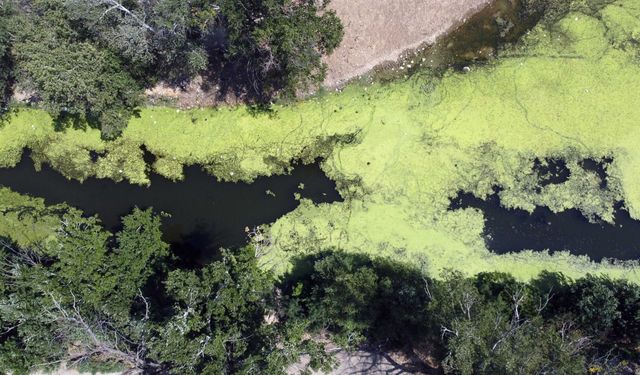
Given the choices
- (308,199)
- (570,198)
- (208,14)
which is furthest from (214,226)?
(570,198)

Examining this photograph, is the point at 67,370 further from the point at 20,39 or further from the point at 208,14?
the point at 208,14

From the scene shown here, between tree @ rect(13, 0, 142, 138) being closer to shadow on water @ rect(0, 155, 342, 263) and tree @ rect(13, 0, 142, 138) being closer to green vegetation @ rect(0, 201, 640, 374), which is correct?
shadow on water @ rect(0, 155, 342, 263)

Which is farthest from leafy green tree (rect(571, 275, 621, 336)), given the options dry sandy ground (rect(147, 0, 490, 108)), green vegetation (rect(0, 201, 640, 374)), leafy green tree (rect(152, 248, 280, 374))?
dry sandy ground (rect(147, 0, 490, 108))

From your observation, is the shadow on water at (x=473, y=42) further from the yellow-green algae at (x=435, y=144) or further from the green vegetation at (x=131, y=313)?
the green vegetation at (x=131, y=313)

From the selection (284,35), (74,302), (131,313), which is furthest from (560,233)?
(74,302)

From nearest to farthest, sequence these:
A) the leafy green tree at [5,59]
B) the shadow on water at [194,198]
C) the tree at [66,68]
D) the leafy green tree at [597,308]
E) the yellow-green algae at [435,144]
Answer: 1. the leafy green tree at [597,308]
2. the tree at [66,68]
3. the leafy green tree at [5,59]
4. the yellow-green algae at [435,144]
5. the shadow on water at [194,198]

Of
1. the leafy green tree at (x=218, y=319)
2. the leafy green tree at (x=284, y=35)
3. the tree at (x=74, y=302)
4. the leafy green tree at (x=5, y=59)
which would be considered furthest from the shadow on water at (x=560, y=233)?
the leafy green tree at (x=5, y=59)
